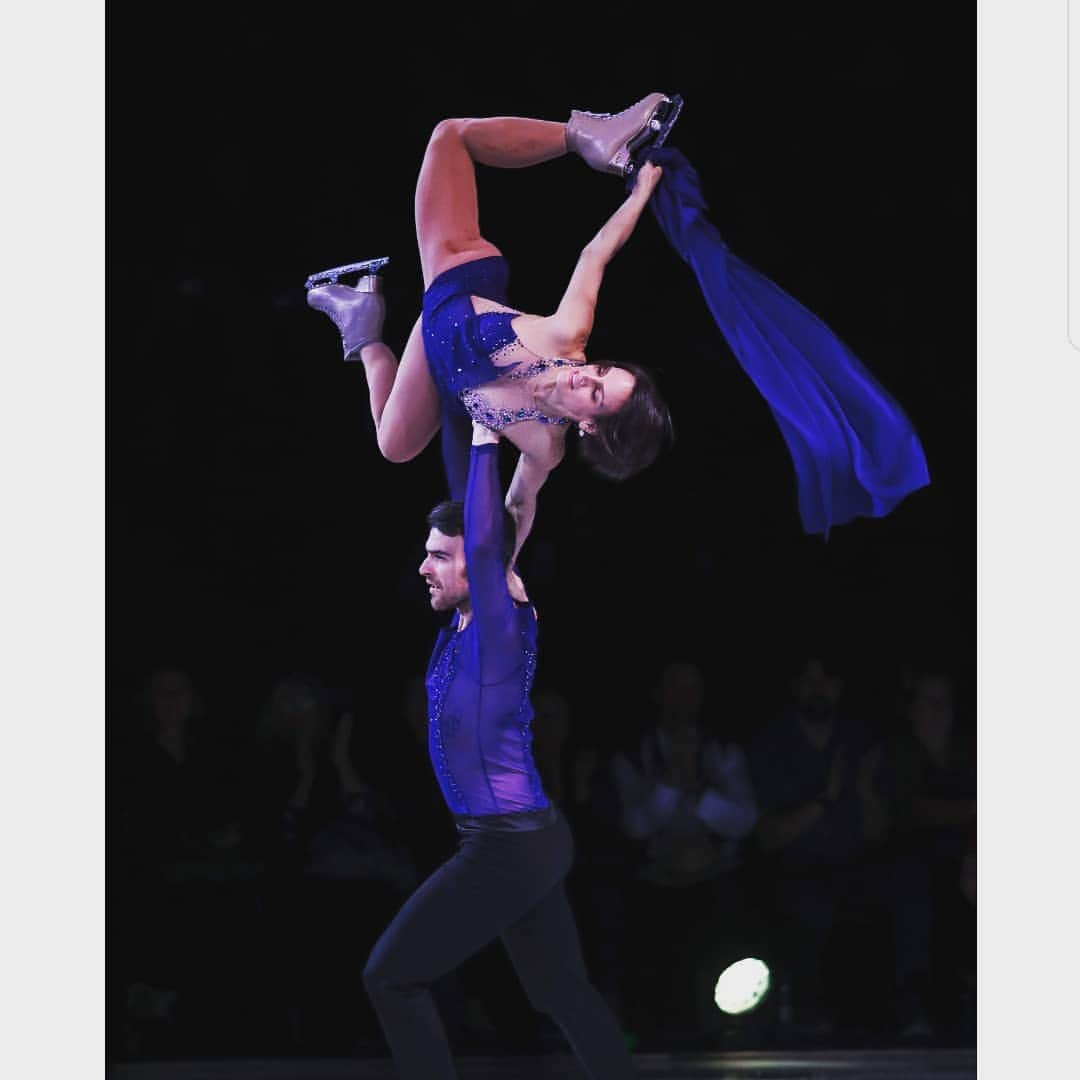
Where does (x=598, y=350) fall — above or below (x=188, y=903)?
above

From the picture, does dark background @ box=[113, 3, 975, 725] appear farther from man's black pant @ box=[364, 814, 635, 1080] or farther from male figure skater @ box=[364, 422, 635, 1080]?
man's black pant @ box=[364, 814, 635, 1080]

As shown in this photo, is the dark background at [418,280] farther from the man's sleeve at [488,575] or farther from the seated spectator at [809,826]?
the man's sleeve at [488,575]

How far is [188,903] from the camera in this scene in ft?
Result: 15.4

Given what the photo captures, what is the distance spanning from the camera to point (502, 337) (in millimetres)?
4406

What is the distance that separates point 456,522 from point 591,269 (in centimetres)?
66

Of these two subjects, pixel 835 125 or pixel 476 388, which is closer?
pixel 476 388

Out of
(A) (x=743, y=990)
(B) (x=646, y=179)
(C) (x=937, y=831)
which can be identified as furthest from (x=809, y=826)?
(B) (x=646, y=179)

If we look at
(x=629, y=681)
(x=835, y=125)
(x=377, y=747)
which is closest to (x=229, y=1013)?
(x=377, y=747)

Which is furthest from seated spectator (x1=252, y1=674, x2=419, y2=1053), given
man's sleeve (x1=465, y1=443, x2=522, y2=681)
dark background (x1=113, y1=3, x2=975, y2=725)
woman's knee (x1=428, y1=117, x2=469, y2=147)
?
woman's knee (x1=428, y1=117, x2=469, y2=147)

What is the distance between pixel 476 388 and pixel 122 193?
103 centimetres

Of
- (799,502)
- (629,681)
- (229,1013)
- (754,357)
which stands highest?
(754,357)

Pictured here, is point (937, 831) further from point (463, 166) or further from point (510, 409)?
point (463, 166)

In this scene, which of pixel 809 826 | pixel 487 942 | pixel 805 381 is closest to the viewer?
pixel 487 942
